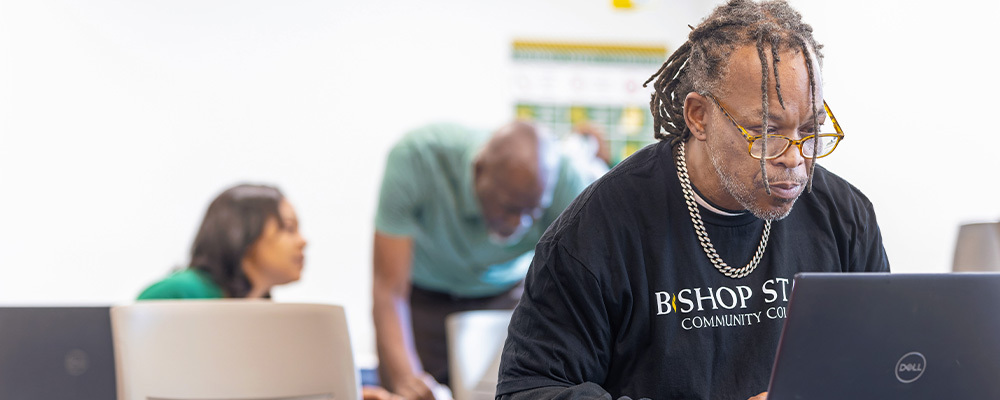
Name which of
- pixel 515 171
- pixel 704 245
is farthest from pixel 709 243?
pixel 515 171

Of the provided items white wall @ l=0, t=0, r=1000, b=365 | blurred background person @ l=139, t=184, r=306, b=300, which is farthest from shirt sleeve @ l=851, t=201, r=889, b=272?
white wall @ l=0, t=0, r=1000, b=365

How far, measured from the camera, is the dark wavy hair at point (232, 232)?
2.52 metres

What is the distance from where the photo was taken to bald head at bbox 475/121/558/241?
2574 millimetres

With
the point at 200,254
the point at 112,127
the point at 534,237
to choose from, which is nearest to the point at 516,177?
the point at 534,237

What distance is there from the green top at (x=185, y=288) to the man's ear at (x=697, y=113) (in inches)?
57.6

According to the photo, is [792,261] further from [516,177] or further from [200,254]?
[200,254]

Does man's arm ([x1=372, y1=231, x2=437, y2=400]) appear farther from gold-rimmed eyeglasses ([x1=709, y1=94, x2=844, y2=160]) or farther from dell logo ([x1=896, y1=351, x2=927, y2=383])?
dell logo ([x1=896, y1=351, x2=927, y2=383])

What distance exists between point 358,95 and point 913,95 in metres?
2.83

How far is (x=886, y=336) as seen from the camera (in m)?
1.00

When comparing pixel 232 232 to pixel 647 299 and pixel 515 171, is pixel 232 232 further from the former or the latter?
pixel 647 299

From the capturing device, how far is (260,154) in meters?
4.40

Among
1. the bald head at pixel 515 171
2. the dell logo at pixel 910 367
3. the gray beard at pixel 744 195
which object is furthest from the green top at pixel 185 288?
the dell logo at pixel 910 367

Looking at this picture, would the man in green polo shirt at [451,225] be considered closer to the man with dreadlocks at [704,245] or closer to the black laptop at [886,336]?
the man with dreadlocks at [704,245]

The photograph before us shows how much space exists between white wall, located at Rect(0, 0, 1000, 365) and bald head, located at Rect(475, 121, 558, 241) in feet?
5.41
